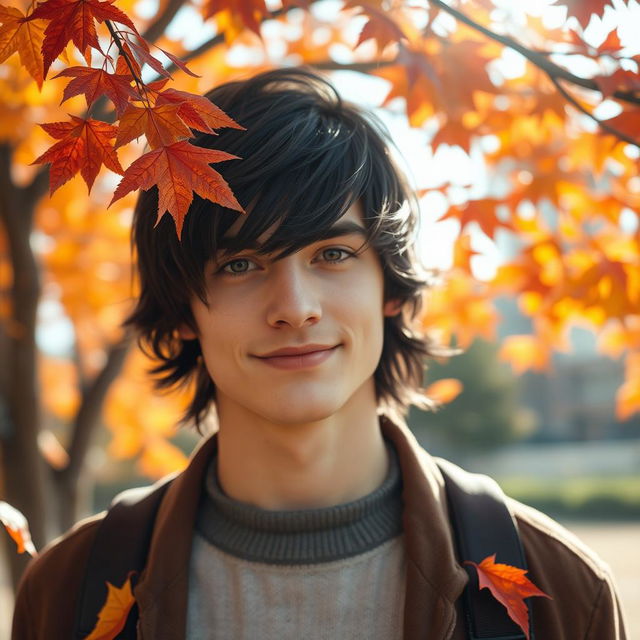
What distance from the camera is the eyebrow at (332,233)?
1.72 meters

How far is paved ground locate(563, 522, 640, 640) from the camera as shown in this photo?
833 centimetres

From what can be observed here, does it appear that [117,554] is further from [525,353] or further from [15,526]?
[525,353]

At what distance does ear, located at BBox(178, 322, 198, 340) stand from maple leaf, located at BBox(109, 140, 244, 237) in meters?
0.78

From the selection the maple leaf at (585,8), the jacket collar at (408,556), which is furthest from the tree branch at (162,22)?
the jacket collar at (408,556)

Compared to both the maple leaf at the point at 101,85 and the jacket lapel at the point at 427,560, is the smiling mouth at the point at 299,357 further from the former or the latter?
the maple leaf at the point at 101,85

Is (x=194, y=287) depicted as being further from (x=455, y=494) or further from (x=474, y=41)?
(x=474, y=41)

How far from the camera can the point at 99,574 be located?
1824mm

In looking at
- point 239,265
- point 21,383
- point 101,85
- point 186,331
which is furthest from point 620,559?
point 101,85

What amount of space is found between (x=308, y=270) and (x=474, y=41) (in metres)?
0.89

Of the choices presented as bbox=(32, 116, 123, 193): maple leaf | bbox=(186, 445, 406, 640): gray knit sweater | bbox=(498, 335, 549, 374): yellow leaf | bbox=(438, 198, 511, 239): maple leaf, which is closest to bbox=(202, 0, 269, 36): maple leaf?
bbox=(32, 116, 123, 193): maple leaf

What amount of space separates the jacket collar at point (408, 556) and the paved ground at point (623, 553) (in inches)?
185

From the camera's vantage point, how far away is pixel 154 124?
1283mm

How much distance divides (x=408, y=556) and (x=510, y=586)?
227 mm

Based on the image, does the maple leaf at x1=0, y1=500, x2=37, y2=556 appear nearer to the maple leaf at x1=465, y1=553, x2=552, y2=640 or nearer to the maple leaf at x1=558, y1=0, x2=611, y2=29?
the maple leaf at x1=465, y1=553, x2=552, y2=640
